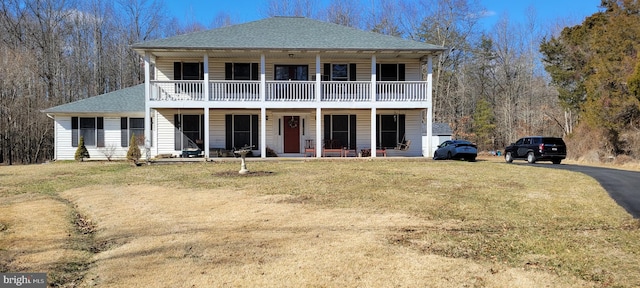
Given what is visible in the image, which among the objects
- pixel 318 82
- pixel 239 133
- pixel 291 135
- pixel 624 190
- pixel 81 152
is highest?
pixel 318 82

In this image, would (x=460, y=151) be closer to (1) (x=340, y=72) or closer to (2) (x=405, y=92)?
(2) (x=405, y=92)

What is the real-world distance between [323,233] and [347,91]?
50.0ft

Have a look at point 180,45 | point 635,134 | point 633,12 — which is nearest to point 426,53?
point 180,45

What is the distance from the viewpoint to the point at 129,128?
24.4 meters

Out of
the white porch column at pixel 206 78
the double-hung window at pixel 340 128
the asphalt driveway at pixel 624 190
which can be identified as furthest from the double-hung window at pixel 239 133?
the asphalt driveway at pixel 624 190

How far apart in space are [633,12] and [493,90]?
20.0 metres

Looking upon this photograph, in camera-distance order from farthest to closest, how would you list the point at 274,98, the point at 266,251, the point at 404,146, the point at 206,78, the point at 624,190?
the point at 404,146 → the point at 274,98 → the point at 206,78 → the point at 624,190 → the point at 266,251

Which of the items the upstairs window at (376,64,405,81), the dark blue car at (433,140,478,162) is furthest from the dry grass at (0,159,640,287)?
the upstairs window at (376,64,405,81)

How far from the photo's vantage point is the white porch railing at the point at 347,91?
21719 mm

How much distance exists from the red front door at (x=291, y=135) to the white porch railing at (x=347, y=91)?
8.78ft

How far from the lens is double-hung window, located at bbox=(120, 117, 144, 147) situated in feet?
79.8

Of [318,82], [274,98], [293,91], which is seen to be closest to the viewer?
[318,82]

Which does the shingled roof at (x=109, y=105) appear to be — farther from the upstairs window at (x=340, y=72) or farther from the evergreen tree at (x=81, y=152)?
the upstairs window at (x=340, y=72)

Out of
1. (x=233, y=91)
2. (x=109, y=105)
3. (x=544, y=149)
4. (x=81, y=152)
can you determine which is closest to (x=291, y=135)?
(x=233, y=91)
